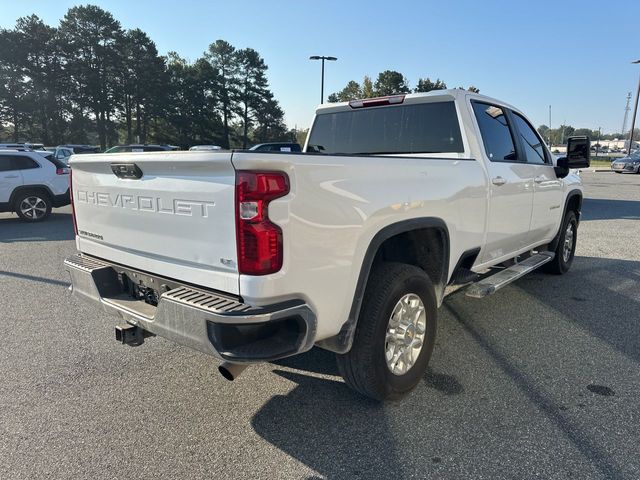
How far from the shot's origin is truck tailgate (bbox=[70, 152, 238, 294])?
2.29 metres

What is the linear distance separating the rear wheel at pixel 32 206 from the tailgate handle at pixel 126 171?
9927mm

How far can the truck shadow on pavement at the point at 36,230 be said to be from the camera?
8.99 m

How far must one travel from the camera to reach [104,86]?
56656 millimetres

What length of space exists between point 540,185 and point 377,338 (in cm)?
309

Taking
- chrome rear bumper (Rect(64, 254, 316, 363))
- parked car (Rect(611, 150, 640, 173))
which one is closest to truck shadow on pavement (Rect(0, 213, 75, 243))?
chrome rear bumper (Rect(64, 254, 316, 363))

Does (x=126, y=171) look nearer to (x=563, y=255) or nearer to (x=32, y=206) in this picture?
(x=563, y=255)

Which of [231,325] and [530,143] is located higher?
[530,143]

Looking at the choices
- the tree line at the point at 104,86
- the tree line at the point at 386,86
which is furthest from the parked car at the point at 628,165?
the tree line at the point at 104,86

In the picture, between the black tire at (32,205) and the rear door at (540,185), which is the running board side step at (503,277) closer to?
the rear door at (540,185)

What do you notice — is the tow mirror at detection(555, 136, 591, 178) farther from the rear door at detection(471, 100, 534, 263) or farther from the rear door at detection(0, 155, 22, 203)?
the rear door at detection(0, 155, 22, 203)

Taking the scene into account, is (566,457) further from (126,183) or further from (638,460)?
(126,183)

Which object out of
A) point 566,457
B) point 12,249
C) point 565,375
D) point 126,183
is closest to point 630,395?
point 565,375

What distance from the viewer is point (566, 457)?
2490 mm

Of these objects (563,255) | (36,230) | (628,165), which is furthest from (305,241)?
(628,165)
